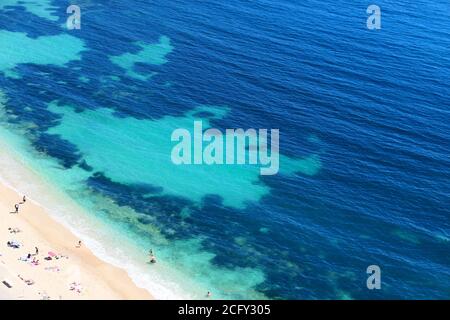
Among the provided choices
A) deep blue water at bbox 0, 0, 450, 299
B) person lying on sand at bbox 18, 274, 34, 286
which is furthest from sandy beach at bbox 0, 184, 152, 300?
deep blue water at bbox 0, 0, 450, 299

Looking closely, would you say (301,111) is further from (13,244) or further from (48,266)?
(13,244)

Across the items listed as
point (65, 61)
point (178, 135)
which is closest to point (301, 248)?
point (178, 135)

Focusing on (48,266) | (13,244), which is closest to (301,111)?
(48,266)

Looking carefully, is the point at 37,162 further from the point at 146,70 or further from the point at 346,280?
the point at 346,280

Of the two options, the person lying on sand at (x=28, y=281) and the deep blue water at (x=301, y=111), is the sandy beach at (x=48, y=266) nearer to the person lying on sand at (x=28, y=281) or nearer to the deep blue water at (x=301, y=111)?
the person lying on sand at (x=28, y=281)

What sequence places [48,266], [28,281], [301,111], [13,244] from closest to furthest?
[28,281] → [48,266] → [13,244] → [301,111]

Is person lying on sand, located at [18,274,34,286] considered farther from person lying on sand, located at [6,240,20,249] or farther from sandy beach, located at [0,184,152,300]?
person lying on sand, located at [6,240,20,249]
